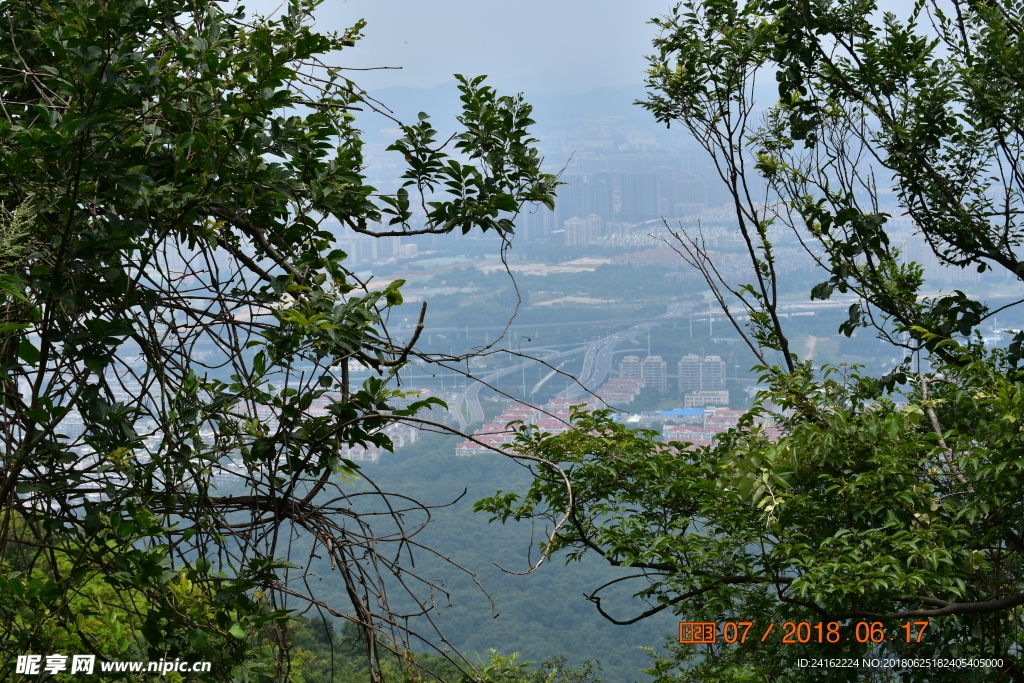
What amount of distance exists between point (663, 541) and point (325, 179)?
6.11ft

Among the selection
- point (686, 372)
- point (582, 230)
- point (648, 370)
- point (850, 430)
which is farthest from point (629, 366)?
point (850, 430)

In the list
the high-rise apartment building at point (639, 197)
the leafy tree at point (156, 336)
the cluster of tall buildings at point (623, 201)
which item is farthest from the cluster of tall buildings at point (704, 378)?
the leafy tree at point (156, 336)

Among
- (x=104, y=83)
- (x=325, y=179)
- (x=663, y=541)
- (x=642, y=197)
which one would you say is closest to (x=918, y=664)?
(x=663, y=541)

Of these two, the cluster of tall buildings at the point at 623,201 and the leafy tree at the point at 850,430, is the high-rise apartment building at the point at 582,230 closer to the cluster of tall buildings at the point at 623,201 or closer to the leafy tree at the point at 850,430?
the cluster of tall buildings at the point at 623,201

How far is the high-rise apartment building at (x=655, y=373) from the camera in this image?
25.8 metres

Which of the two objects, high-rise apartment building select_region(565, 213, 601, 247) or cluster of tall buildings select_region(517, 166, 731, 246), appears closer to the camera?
high-rise apartment building select_region(565, 213, 601, 247)

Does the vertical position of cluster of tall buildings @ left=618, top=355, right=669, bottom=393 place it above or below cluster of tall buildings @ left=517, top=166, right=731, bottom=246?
below

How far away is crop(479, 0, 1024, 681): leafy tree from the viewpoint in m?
2.42

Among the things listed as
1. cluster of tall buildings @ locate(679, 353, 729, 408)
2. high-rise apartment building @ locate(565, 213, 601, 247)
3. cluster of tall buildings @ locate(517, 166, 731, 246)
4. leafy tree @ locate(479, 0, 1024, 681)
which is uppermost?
cluster of tall buildings @ locate(517, 166, 731, 246)

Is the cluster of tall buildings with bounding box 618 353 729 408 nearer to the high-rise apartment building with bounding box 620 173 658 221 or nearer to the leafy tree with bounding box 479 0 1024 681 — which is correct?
the high-rise apartment building with bounding box 620 173 658 221

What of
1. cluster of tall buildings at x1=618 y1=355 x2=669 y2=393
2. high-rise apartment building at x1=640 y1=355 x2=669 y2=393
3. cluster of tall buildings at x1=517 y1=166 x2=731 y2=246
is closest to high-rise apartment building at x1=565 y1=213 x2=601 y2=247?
cluster of tall buildings at x1=517 y1=166 x2=731 y2=246

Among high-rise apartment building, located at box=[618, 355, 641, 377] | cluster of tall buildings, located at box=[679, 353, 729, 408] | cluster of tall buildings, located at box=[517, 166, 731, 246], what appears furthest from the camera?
cluster of tall buildings, located at box=[517, 166, 731, 246]

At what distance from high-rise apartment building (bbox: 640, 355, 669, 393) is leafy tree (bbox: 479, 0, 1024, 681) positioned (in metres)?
21.4

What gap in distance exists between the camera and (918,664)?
271 centimetres
